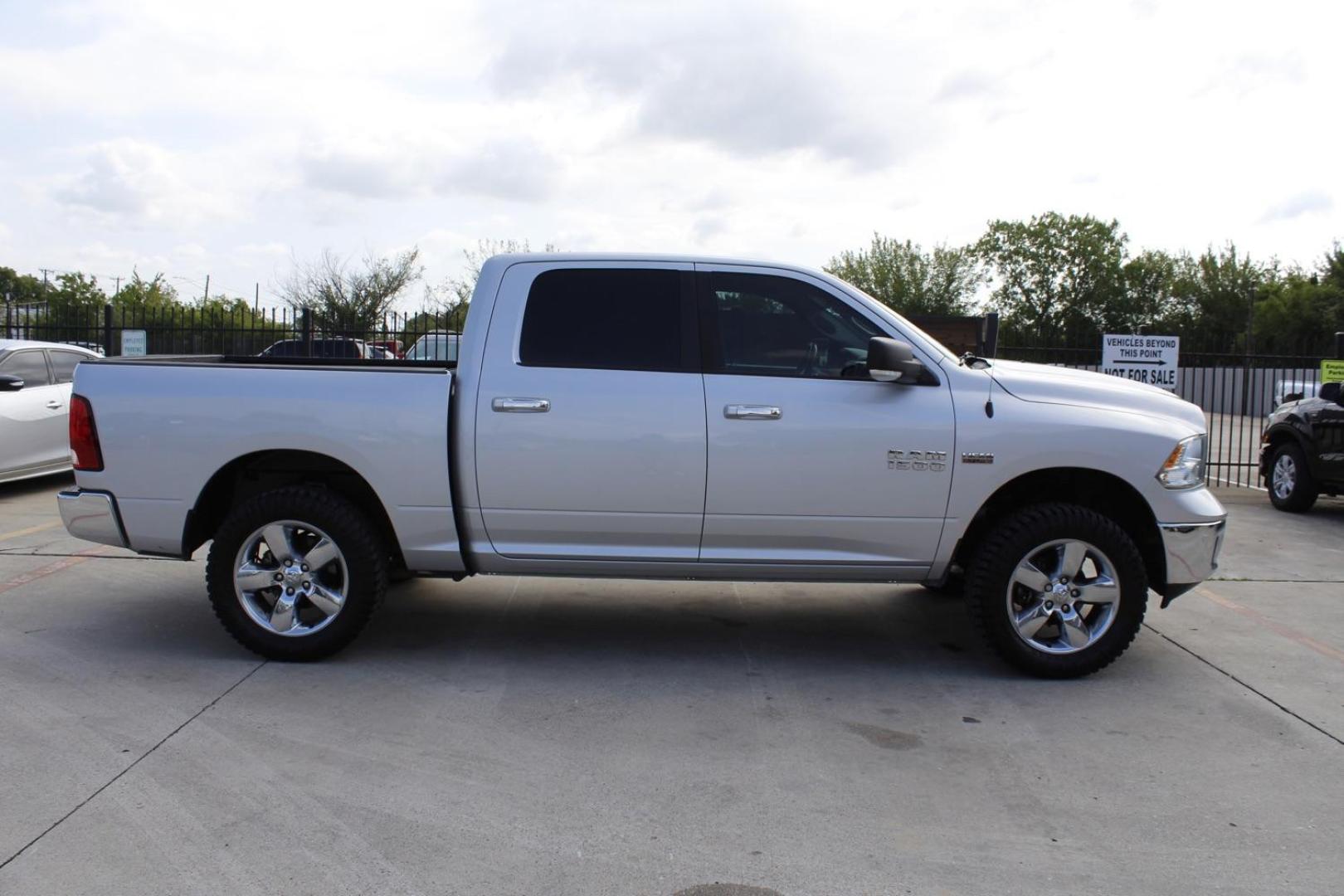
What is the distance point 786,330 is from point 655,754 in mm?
2179

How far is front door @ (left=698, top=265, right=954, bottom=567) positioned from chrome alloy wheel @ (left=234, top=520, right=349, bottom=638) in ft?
6.15

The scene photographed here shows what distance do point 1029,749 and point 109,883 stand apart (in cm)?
342

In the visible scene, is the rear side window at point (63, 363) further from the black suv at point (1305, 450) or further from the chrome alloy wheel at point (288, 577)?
the black suv at point (1305, 450)

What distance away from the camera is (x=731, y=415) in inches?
201

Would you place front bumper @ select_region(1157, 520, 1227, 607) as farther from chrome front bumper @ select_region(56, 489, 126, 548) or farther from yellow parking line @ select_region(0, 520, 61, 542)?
yellow parking line @ select_region(0, 520, 61, 542)

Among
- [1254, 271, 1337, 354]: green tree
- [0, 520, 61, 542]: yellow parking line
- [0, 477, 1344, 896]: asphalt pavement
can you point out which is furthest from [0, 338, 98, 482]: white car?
[1254, 271, 1337, 354]: green tree

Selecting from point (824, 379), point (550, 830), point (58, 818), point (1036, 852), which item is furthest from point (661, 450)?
point (58, 818)

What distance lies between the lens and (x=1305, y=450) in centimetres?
1085

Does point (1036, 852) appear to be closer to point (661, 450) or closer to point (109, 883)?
point (661, 450)

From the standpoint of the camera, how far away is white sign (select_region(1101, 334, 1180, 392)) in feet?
41.4

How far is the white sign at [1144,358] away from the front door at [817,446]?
841 centimetres

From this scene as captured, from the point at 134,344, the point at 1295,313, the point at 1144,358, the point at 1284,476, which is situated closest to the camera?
the point at 1284,476

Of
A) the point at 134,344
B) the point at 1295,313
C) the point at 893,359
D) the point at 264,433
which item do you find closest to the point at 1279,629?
the point at 893,359

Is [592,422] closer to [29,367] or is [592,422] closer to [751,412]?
[751,412]
